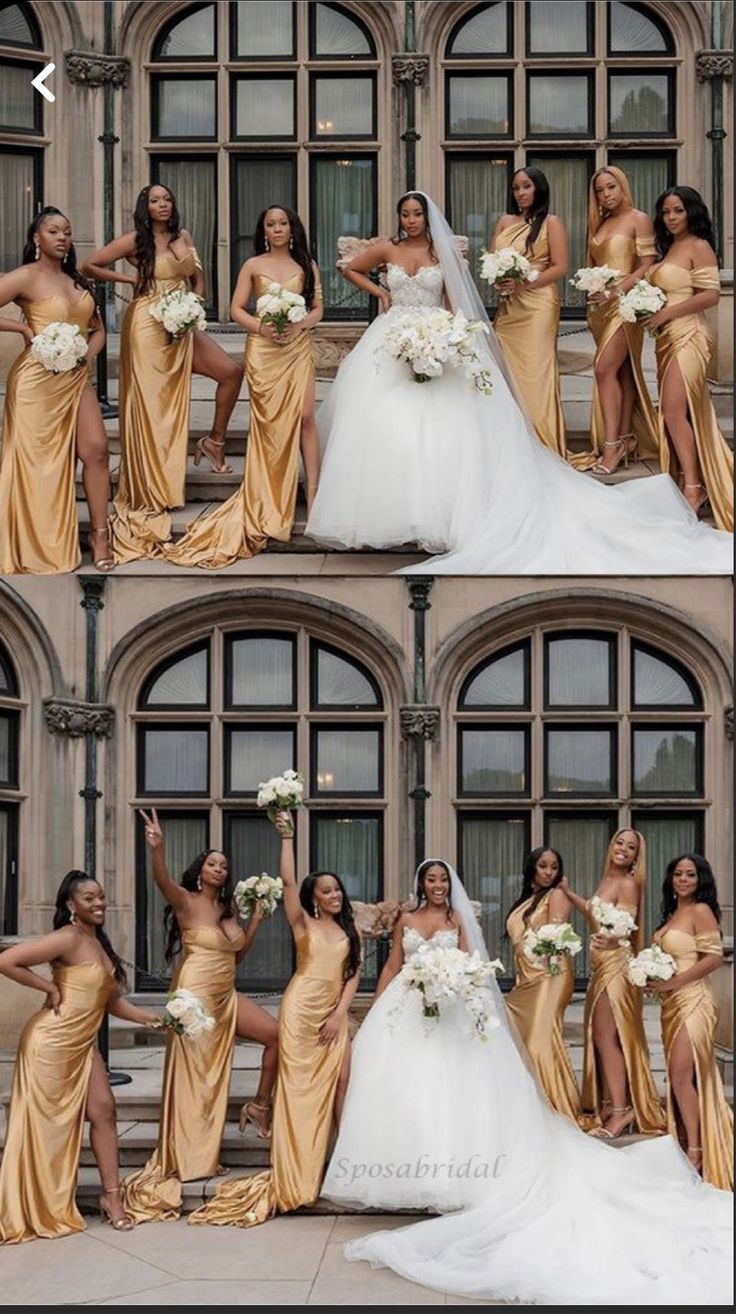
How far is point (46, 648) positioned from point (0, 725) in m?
0.55

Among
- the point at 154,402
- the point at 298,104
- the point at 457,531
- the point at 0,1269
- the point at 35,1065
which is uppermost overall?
the point at 298,104

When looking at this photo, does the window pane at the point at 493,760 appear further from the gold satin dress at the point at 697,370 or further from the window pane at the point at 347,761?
the gold satin dress at the point at 697,370

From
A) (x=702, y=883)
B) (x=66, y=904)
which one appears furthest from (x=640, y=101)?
(x=66, y=904)

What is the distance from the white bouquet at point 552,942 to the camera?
436 inches

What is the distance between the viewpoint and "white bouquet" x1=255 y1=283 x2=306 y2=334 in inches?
475

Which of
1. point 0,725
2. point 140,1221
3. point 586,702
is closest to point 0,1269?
point 140,1221

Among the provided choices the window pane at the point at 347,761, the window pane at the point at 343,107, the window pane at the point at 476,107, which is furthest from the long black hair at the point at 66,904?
the window pane at the point at 476,107

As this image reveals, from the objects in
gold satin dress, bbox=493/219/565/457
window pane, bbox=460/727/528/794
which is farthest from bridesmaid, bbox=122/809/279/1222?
gold satin dress, bbox=493/219/565/457

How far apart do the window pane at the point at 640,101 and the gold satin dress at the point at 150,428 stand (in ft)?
11.3

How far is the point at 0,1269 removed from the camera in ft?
32.6

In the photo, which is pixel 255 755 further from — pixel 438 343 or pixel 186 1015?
pixel 186 1015

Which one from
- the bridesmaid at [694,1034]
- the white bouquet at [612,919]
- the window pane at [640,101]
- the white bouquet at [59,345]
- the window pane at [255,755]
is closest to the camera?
the bridesmaid at [694,1034]

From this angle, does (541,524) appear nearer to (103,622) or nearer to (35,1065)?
(103,622)

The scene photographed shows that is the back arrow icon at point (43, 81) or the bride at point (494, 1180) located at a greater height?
the back arrow icon at point (43, 81)
